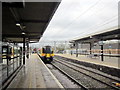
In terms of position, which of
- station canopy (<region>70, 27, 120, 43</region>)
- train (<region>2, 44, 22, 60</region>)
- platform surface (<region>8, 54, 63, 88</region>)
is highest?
station canopy (<region>70, 27, 120, 43</region>)

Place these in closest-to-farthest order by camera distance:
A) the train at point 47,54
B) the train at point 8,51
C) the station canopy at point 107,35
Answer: the train at point 8,51 < the station canopy at point 107,35 < the train at point 47,54

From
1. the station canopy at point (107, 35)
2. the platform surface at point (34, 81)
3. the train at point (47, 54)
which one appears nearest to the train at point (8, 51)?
the platform surface at point (34, 81)

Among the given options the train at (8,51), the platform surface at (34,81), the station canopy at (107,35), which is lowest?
the platform surface at (34,81)

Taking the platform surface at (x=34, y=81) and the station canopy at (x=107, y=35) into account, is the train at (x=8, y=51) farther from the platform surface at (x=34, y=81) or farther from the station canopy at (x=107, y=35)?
the station canopy at (x=107, y=35)

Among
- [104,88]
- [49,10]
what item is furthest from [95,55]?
[49,10]

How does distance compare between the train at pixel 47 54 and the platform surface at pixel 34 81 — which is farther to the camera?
the train at pixel 47 54

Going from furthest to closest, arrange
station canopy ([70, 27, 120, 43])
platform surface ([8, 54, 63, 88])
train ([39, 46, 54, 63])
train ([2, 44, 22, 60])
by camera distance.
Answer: train ([39, 46, 54, 63]) → station canopy ([70, 27, 120, 43]) → train ([2, 44, 22, 60]) → platform surface ([8, 54, 63, 88])

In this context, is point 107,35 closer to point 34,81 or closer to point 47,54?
point 47,54

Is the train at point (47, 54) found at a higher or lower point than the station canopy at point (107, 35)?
lower

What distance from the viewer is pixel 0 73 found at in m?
6.44

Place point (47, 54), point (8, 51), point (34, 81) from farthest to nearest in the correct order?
point (47, 54) → point (8, 51) → point (34, 81)

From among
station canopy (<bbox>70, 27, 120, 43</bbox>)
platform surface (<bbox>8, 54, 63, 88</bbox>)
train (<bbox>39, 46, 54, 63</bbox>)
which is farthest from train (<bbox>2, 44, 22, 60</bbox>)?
train (<bbox>39, 46, 54, 63</bbox>)

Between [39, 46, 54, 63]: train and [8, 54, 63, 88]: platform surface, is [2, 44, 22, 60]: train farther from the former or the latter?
[39, 46, 54, 63]: train

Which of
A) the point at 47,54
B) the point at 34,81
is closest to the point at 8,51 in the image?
the point at 34,81
